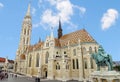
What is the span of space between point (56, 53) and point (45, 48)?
16.5 ft

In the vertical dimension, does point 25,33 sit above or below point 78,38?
above

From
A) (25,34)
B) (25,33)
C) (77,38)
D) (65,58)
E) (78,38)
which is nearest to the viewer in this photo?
(65,58)

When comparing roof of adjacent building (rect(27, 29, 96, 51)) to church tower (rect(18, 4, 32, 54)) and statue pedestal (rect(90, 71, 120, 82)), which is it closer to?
church tower (rect(18, 4, 32, 54))

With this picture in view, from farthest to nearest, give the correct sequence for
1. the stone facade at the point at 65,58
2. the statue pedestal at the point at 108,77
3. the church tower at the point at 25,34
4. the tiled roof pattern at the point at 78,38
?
the church tower at the point at 25,34 → the tiled roof pattern at the point at 78,38 → the stone facade at the point at 65,58 → the statue pedestal at the point at 108,77

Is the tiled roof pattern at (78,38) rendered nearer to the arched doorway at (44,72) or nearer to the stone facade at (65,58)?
the stone facade at (65,58)

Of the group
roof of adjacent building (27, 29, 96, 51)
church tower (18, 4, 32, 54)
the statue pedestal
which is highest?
church tower (18, 4, 32, 54)

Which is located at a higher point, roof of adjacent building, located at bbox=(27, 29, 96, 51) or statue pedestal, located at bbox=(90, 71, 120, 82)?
roof of adjacent building, located at bbox=(27, 29, 96, 51)

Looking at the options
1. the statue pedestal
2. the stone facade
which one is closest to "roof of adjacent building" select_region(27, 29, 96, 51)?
the stone facade

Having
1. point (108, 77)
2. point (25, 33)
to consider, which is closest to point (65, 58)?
point (108, 77)

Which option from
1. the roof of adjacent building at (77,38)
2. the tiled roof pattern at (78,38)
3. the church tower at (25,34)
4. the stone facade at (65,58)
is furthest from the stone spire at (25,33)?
the tiled roof pattern at (78,38)

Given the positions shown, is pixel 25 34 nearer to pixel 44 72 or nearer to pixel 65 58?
pixel 44 72

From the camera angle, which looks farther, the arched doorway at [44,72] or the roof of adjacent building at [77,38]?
the arched doorway at [44,72]

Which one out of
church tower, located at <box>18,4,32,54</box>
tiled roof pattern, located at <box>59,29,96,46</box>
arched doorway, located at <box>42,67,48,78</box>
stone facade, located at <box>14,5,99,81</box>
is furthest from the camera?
church tower, located at <box>18,4,32,54</box>

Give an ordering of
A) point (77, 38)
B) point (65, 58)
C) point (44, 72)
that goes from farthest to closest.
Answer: point (44, 72) < point (77, 38) < point (65, 58)
